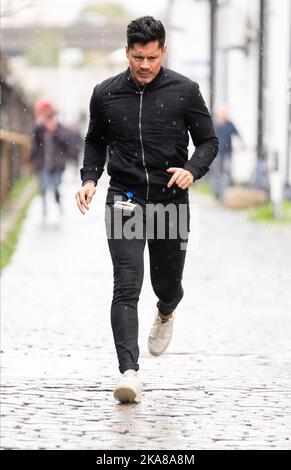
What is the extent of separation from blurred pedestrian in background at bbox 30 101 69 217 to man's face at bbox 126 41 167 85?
1533 cm

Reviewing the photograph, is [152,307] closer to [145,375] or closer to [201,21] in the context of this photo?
[145,375]

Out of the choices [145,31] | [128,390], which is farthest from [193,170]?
[128,390]

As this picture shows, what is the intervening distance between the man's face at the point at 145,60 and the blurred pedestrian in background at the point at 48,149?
15331mm

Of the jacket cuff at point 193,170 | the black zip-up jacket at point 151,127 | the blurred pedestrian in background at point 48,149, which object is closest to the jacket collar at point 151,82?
the black zip-up jacket at point 151,127

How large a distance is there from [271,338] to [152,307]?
6.63 feet

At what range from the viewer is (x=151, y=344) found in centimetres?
839

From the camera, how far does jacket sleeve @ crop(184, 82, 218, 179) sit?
7.25 metres

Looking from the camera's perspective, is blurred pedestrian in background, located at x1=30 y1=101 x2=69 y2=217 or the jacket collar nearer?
the jacket collar

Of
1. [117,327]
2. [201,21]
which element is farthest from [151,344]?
[201,21]

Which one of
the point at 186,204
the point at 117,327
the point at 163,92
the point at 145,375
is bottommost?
the point at 145,375

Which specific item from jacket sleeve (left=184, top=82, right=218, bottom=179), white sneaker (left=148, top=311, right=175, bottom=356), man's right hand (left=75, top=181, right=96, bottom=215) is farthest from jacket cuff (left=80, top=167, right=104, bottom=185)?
white sneaker (left=148, top=311, right=175, bottom=356)

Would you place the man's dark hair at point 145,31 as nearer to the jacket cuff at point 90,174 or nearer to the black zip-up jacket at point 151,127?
the black zip-up jacket at point 151,127

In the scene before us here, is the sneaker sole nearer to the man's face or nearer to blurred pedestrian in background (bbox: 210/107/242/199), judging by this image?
the man's face

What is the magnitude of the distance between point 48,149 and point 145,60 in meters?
15.7
